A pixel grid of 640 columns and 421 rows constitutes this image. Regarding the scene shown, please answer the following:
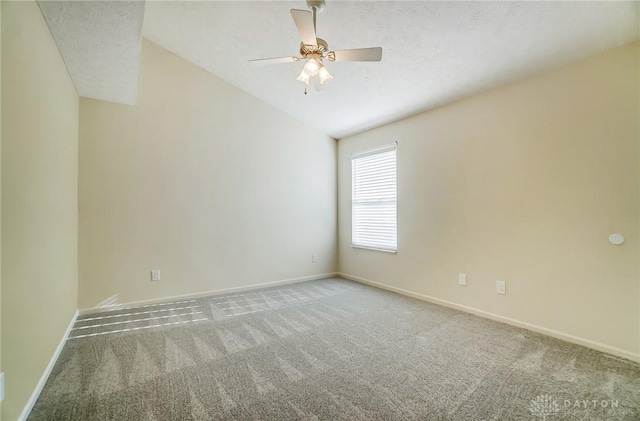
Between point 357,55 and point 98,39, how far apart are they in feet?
6.79

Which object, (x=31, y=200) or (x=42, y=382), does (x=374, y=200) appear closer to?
(x=31, y=200)

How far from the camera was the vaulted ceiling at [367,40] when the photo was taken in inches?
80.4

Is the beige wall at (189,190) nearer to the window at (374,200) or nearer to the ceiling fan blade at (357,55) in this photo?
the window at (374,200)

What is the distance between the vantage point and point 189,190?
12.0 ft

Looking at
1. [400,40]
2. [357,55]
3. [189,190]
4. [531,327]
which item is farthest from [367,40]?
[531,327]

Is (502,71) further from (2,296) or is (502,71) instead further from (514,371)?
(2,296)

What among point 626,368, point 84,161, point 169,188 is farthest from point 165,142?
point 626,368

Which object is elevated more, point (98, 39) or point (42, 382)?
point (98, 39)

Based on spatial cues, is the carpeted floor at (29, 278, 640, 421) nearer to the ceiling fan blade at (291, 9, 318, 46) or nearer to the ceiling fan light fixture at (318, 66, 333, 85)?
the ceiling fan light fixture at (318, 66, 333, 85)

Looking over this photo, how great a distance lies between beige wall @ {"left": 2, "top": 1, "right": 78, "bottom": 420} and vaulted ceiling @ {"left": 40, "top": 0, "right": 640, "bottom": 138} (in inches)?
15.0

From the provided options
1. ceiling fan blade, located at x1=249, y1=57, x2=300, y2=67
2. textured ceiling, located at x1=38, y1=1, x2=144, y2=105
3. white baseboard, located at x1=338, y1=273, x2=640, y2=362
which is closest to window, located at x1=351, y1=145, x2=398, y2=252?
white baseboard, located at x1=338, y1=273, x2=640, y2=362

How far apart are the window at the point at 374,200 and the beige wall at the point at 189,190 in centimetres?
73

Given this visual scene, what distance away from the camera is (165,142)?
3533 mm

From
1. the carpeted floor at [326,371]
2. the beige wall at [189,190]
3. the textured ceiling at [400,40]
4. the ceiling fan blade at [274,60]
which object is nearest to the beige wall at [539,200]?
the textured ceiling at [400,40]
